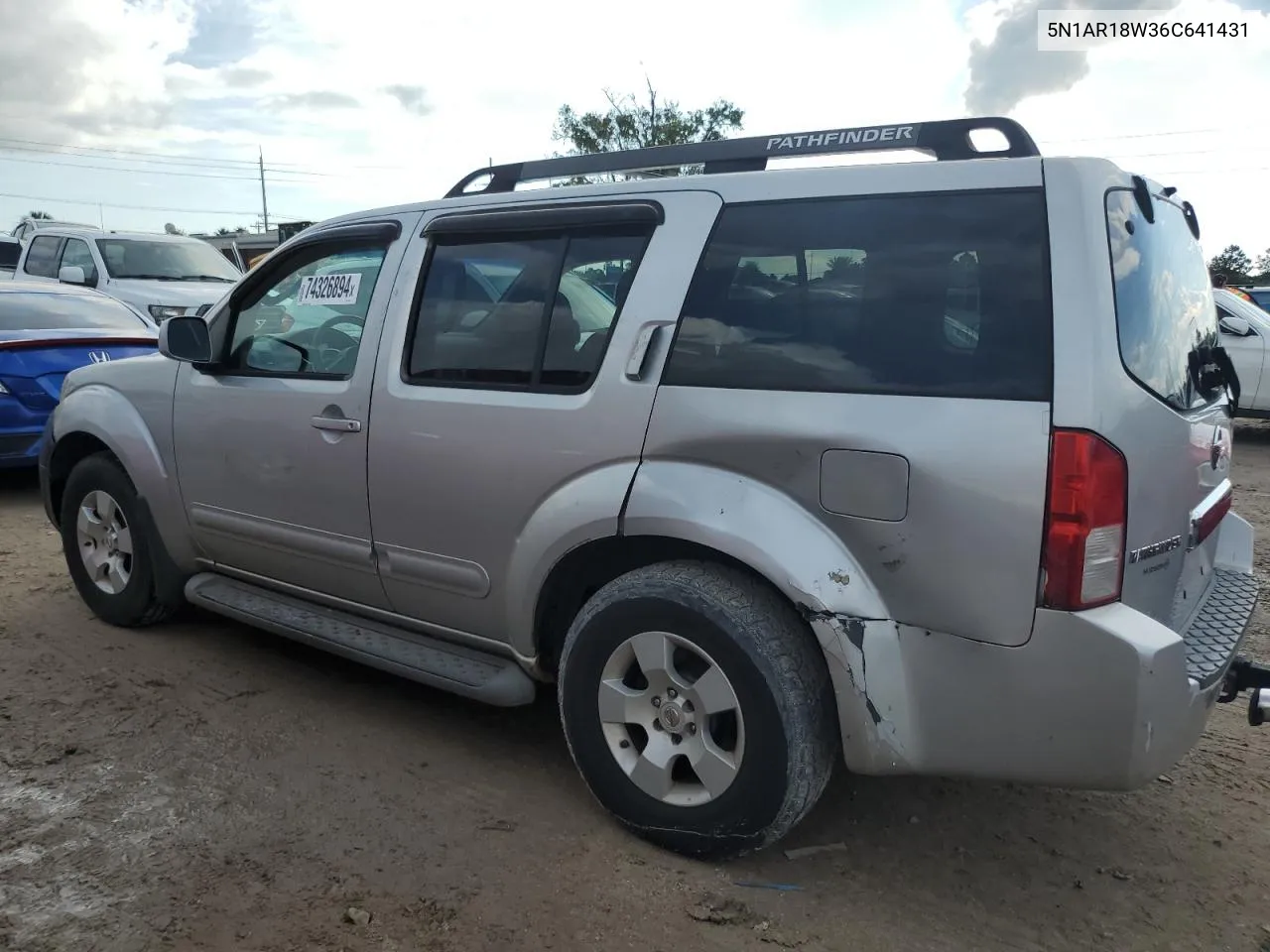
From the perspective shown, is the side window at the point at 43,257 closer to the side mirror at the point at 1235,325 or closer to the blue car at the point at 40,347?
the blue car at the point at 40,347

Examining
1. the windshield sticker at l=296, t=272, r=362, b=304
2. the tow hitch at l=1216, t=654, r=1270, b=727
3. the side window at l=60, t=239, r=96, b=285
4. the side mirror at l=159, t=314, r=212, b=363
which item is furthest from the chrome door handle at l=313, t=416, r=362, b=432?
the side window at l=60, t=239, r=96, b=285

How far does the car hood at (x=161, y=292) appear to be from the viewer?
34.7 feet

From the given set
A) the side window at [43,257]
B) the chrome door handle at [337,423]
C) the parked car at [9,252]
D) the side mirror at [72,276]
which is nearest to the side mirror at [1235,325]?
the chrome door handle at [337,423]

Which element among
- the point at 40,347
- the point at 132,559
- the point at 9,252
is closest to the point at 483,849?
the point at 132,559

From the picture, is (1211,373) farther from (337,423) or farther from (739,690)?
(337,423)

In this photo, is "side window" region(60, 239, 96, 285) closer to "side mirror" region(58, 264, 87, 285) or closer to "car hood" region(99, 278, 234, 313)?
"side mirror" region(58, 264, 87, 285)

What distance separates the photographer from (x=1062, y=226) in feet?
7.30

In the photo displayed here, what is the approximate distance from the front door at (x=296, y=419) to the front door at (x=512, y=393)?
0.13m

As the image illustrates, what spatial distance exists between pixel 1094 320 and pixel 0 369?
7213 mm

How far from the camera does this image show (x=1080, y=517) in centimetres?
212

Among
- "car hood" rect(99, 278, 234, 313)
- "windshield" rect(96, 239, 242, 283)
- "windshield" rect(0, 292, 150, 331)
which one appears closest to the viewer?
"windshield" rect(0, 292, 150, 331)

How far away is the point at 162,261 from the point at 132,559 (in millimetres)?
8531

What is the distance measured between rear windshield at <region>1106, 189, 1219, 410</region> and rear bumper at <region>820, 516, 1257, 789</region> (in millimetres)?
610

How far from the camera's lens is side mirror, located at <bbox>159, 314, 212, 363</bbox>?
3.78 metres
